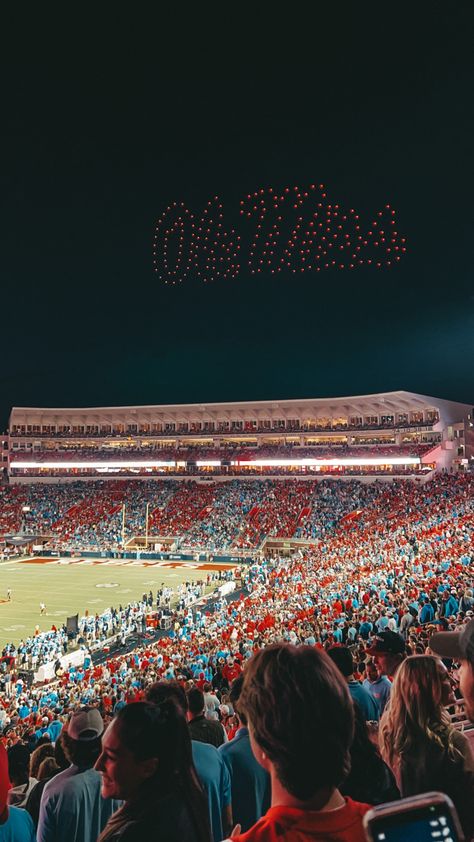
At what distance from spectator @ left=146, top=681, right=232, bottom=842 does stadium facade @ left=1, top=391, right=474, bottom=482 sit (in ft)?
168

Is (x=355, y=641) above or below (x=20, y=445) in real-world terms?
below

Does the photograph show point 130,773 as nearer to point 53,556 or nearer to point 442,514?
point 442,514

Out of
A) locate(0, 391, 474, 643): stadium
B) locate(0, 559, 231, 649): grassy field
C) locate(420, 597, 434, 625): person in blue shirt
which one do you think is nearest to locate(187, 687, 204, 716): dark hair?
locate(420, 597, 434, 625): person in blue shirt

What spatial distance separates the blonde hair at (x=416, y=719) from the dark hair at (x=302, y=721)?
160 centimetres

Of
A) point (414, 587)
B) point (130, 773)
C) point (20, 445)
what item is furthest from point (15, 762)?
point (20, 445)

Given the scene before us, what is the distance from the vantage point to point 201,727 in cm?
455

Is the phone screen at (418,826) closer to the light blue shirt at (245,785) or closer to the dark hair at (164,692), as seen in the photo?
the dark hair at (164,692)

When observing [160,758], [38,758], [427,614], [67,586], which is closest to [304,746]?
[160,758]

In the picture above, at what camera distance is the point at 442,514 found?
1348 inches

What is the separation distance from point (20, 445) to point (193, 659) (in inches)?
2508

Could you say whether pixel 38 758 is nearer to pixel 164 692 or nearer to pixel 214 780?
pixel 164 692

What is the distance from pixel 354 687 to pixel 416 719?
5.74ft

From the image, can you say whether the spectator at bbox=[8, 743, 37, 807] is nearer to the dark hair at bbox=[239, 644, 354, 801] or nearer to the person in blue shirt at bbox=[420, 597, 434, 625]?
the dark hair at bbox=[239, 644, 354, 801]

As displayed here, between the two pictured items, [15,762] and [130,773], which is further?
[15,762]
